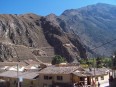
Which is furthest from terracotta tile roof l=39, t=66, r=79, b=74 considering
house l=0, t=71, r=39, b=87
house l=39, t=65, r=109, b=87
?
house l=0, t=71, r=39, b=87

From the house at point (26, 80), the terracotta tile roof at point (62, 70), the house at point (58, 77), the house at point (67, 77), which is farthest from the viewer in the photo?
the house at point (26, 80)

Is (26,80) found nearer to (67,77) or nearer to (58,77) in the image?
(58,77)

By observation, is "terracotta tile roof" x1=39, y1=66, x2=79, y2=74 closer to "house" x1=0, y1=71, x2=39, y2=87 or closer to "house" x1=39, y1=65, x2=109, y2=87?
"house" x1=39, y1=65, x2=109, y2=87

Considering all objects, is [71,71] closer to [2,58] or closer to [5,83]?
[5,83]

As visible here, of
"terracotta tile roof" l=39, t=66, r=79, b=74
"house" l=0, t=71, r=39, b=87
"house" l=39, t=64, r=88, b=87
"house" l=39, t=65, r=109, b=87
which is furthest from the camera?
"house" l=0, t=71, r=39, b=87

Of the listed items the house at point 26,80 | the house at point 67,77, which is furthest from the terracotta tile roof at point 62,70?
the house at point 26,80

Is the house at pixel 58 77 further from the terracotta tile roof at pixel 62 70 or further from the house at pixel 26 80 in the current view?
the house at pixel 26 80

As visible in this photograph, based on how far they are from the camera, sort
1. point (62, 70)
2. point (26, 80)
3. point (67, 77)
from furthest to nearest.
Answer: point (26, 80), point (62, 70), point (67, 77)

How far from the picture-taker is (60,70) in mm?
52219

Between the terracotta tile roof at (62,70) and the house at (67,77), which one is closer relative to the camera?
the house at (67,77)

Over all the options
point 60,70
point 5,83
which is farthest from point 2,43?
point 60,70

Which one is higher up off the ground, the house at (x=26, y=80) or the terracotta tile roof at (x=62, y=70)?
the terracotta tile roof at (x=62, y=70)

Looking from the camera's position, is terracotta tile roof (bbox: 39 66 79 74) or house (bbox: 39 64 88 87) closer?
house (bbox: 39 64 88 87)

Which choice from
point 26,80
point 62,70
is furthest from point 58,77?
point 26,80
